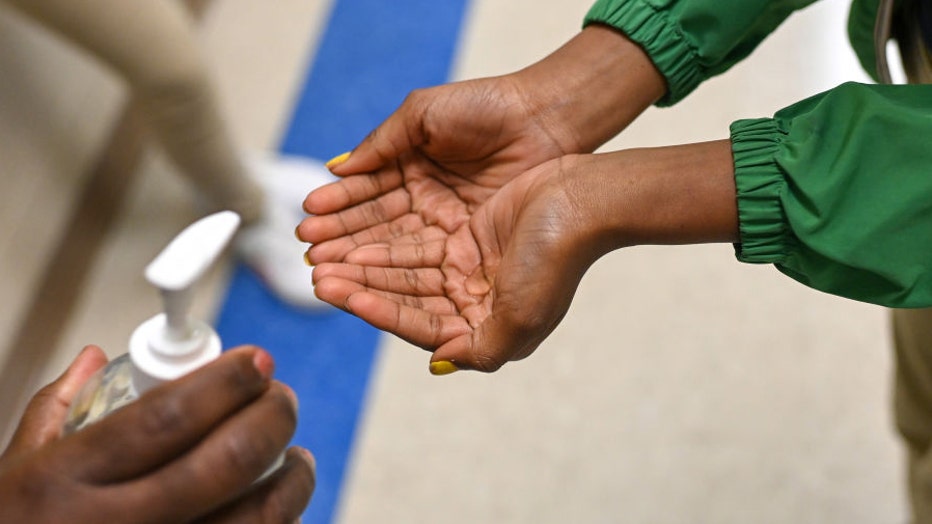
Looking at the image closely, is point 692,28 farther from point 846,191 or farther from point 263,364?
point 263,364

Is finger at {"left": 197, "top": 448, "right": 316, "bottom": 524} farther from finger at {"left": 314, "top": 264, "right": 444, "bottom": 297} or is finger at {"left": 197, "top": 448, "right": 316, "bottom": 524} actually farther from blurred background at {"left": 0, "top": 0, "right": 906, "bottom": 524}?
blurred background at {"left": 0, "top": 0, "right": 906, "bottom": 524}

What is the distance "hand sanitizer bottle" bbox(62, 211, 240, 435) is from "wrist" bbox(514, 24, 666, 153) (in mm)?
368

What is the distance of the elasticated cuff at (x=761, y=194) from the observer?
52 cm

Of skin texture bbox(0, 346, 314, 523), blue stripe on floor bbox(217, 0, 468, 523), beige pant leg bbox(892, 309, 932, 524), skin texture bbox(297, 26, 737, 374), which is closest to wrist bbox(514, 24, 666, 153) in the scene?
skin texture bbox(297, 26, 737, 374)

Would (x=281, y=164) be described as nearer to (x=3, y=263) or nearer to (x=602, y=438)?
(x=3, y=263)

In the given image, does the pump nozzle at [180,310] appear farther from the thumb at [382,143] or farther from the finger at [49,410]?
the thumb at [382,143]

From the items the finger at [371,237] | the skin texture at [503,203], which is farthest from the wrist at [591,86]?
the finger at [371,237]

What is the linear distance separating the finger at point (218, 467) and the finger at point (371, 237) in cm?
26

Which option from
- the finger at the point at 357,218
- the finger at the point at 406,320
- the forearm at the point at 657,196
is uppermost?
the forearm at the point at 657,196

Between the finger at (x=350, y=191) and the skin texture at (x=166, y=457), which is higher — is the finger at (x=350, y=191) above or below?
below

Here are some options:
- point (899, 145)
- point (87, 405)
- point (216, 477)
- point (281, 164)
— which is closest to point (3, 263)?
point (281, 164)

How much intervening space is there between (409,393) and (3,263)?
492 millimetres

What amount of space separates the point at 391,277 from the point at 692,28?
0.29 m

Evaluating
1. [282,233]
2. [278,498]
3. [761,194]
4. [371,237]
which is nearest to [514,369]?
[282,233]
